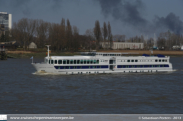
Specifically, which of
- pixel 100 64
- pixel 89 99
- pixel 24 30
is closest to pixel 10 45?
pixel 24 30

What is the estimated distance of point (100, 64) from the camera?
223ft

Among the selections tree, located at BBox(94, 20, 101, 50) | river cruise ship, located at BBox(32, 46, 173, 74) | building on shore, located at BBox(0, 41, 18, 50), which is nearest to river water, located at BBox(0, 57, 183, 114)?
river cruise ship, located at BBox(32, 46, 173, 74)

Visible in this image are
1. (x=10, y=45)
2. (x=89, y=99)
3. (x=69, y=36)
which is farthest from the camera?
(x=10, y=45)

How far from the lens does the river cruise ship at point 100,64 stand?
64.7m

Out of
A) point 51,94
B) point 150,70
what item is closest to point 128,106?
point 51,94

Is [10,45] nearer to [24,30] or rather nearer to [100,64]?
[24,30]

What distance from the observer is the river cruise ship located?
6469 cm

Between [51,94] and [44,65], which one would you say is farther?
[44,65]

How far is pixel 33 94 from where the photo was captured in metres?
41.5

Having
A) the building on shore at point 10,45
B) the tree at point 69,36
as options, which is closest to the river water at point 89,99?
the tree at point 69,36

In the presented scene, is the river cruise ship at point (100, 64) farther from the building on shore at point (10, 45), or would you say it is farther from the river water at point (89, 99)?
the building on shore at point (10, 45)

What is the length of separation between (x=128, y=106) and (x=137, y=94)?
8831 millimetres

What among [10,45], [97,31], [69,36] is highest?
[97,31]

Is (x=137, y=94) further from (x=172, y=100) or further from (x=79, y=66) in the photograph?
(x=79, y=66)
